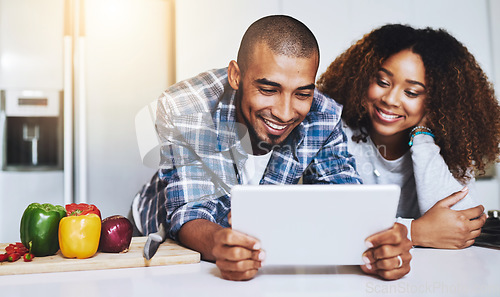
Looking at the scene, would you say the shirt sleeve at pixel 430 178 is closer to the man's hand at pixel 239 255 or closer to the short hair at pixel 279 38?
the short hair at pixel 279 38

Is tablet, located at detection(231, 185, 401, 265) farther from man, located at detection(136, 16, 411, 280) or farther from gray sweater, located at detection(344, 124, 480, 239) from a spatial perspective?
gray sweater, located at detection(344, 124, 480, 239)

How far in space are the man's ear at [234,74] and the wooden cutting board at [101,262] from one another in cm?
59

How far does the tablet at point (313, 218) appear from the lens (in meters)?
0.75

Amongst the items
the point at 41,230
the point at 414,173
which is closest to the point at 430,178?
the point at 414,173

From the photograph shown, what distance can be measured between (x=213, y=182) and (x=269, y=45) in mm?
430

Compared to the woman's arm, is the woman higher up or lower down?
higher up

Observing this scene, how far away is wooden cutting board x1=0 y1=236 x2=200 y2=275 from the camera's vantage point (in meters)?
0.89

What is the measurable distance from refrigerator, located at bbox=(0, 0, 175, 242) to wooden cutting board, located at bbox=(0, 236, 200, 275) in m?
0.86

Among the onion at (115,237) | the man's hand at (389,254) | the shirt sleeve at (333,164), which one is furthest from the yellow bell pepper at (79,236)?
the shirt sleeve at (333,164)

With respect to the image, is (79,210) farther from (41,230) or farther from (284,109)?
(284,109)

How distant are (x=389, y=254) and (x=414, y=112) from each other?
89 cm

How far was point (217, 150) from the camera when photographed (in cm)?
139

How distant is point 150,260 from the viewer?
0.94 meters

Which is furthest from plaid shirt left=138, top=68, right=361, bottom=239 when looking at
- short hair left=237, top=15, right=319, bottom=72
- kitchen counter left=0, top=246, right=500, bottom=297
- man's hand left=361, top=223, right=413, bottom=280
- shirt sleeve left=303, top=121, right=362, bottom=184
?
man's hand left=361, top=223, right=413, bottom=280
